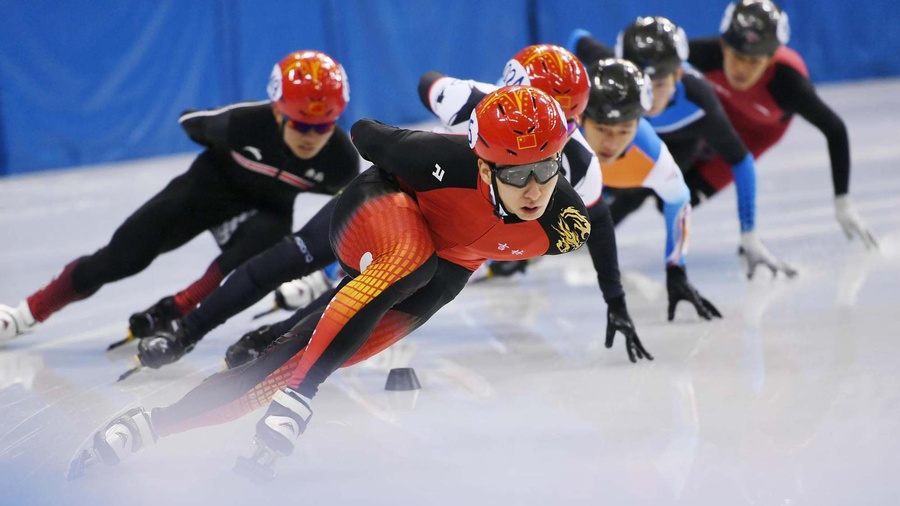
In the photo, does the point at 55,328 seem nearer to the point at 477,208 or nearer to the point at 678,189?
the point at 477,208

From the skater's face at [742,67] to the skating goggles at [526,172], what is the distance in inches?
114

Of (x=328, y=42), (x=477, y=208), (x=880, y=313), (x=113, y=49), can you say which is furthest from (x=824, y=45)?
(x=477, y=208)

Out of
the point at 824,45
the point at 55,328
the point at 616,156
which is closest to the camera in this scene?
the point at 616,156

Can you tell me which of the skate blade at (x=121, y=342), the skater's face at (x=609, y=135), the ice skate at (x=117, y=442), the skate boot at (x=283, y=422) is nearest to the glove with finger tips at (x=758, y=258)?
the skater's face at (x=609, y=135)

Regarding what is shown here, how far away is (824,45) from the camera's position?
44.8 ft

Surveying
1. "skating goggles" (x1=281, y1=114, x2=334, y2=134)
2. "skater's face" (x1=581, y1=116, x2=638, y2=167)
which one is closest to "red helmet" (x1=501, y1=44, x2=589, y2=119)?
"skater's face" (x1=581, y1=116, x2=638, y2=167)

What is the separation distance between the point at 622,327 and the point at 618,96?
2.83ft

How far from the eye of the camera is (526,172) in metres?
2.87

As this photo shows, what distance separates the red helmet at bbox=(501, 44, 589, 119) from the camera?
12.2ft

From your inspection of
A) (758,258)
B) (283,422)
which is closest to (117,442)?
(283,422)

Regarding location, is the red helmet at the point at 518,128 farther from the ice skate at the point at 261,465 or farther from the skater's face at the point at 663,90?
the skater's face at the point at 663,90

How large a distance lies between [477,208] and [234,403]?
87cm

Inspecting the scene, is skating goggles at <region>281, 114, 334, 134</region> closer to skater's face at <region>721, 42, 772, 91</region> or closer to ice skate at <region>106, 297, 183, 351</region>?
ice skate at <region>106, 297, 183, 351</region>

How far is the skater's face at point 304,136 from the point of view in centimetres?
426
